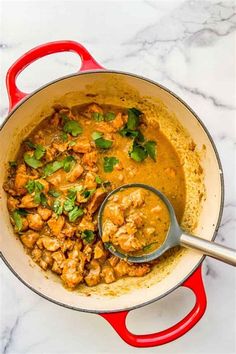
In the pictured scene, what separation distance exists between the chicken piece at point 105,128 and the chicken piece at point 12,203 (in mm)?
363

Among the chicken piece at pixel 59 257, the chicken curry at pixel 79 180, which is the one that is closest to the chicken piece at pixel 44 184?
the chicken curry at pixel 79 180

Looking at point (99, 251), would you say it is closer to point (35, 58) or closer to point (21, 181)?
point (21, 181)

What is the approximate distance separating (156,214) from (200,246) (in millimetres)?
217

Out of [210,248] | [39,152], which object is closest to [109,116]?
[39,152]

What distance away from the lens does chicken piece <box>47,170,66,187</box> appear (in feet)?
7.52

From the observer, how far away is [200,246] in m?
2.08

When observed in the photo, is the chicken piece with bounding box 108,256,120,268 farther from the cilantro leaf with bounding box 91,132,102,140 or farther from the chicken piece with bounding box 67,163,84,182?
the cilantro leaf with bounding box 91,132,102,140

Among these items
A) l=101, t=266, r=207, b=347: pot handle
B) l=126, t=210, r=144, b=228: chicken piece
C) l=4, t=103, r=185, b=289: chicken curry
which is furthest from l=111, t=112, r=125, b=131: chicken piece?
l=101, t=266, r=207, b=347: pot handle

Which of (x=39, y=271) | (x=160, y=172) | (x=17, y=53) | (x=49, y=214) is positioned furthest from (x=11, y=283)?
(x=17, y=53)

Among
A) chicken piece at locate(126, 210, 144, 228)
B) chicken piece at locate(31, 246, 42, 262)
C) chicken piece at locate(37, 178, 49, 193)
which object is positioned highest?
chicken piece at locate(126, 210, 144, 228)

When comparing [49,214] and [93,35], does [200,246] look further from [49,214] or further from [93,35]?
[93,35]

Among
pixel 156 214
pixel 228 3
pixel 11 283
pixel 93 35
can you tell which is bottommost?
pixel 11 283

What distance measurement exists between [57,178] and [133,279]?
41 centimetres

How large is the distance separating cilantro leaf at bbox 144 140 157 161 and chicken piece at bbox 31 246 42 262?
0.48m
